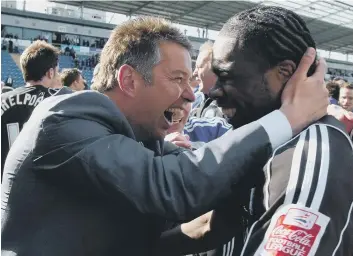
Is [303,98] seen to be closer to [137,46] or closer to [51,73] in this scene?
[137,46]

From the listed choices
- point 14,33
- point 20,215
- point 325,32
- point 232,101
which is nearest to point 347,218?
point 232,101

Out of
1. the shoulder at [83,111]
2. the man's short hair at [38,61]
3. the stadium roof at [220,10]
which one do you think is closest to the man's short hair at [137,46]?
the shoulder at [83,111]

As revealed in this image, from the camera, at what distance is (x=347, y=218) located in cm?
99

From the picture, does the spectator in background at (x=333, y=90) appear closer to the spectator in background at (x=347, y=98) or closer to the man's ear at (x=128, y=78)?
the spectator in background at (x=347, y=98)

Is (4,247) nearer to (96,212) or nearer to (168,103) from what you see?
(96,212)

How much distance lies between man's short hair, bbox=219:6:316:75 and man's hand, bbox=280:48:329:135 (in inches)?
1.4

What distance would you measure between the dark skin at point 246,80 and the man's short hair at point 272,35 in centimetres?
1

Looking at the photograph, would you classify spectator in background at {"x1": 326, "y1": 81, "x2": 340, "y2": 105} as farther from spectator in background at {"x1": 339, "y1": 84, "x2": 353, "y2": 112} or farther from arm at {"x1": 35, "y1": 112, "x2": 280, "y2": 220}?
arm at {"x1": 35, "y1": 112, "x2": 280, "y2": 220}

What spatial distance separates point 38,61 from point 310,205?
3508mm

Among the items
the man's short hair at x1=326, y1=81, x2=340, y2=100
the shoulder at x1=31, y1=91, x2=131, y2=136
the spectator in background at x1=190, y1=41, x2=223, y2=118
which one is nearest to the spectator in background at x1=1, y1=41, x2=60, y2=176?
the spectator in background at x1=190, y1=41, x2=223, y2=118

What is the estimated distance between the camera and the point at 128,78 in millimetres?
1506

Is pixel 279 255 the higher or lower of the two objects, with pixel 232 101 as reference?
lower

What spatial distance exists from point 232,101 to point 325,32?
31.7m

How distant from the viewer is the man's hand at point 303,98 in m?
1.16
